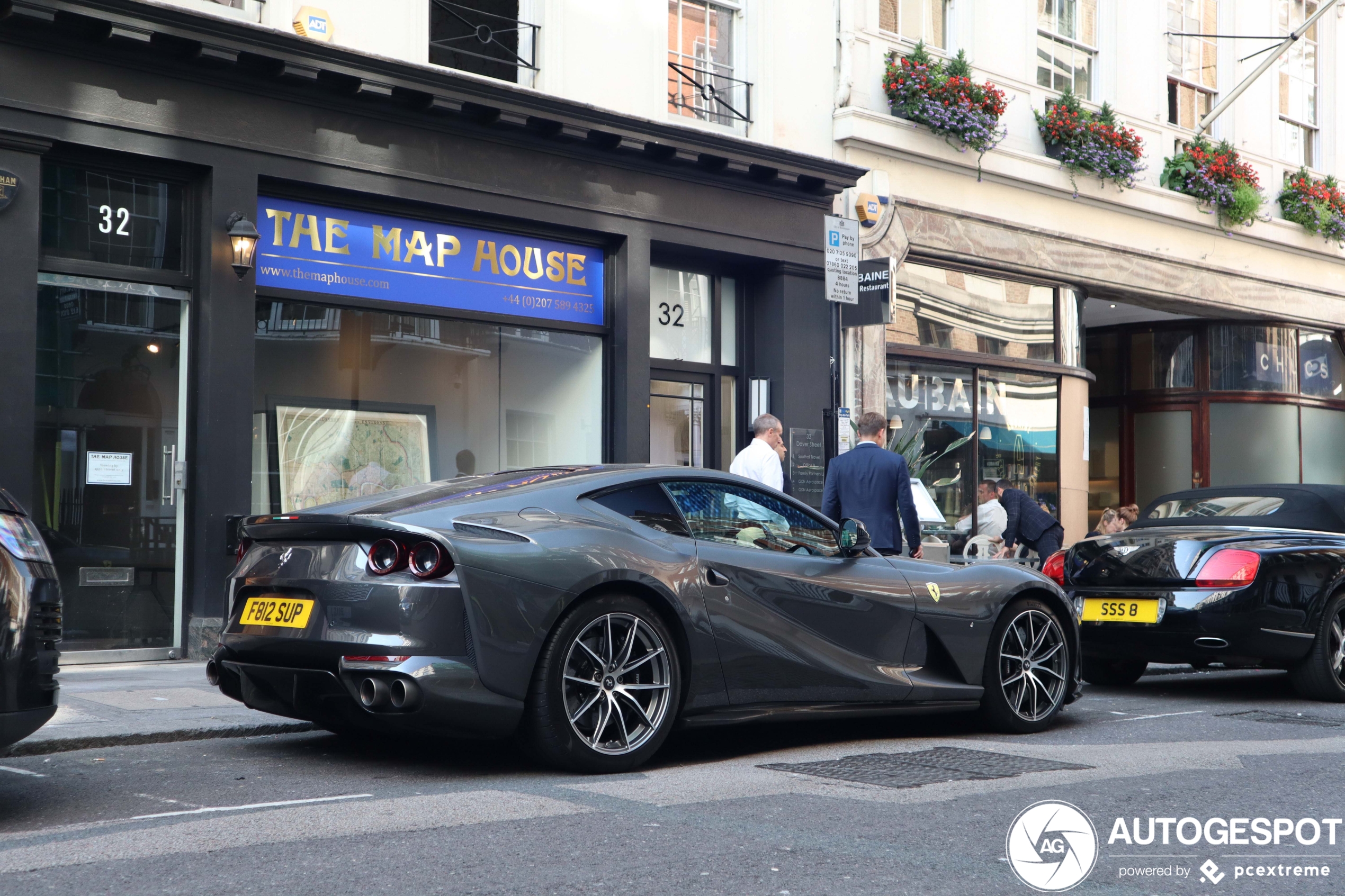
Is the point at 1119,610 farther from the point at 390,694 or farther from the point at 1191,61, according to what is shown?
the point at 1191,61

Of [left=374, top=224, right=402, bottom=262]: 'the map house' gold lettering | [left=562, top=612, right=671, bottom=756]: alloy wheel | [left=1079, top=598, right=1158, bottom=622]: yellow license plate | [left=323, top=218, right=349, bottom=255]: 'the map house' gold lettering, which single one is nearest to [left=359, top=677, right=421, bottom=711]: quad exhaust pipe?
[left=562, top=612, right=671, bottom=756]: alloy wheel

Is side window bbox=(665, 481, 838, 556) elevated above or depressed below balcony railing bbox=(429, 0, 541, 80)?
below

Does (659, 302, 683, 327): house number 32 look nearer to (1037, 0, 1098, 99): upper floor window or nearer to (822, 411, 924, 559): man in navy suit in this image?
(822, 411, 924, 559): man in navy suit

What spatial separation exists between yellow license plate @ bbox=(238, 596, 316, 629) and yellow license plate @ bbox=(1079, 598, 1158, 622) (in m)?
5.56

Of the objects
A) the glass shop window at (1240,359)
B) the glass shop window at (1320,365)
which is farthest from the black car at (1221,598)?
the glass shop window at (1320,365)

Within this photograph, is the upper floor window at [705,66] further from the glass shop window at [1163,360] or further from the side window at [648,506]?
the glass shop window at [1163,360]

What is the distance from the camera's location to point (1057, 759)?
6.02 meters

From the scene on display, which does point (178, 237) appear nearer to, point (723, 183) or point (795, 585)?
point (723, 183)

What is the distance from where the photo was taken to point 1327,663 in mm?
8453

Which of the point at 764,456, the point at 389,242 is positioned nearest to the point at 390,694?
the point at 764,456

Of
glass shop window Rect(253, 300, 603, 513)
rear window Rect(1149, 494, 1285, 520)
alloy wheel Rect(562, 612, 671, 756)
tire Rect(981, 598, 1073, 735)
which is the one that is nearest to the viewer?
alloy wheel Rect(562, 612, 671, 756)

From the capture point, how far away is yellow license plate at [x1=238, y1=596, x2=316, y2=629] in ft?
17.3

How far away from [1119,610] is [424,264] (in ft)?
20.4

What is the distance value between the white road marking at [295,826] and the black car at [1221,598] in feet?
15.2
